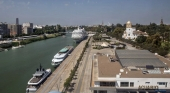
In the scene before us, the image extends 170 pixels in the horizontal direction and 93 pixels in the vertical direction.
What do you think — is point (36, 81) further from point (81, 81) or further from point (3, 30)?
point (3, 30)

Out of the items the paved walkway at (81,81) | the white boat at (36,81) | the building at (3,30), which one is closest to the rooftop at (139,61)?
the paved walkway at (81,81)

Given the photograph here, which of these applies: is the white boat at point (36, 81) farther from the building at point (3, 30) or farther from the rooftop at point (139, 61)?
the building at point (3, 30)

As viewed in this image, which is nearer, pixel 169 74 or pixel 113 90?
pixel 113 90

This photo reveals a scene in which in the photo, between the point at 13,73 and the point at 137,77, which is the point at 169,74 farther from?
the point at 13,73

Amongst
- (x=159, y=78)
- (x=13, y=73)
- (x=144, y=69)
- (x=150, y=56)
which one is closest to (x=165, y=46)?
(x=150, y=56)

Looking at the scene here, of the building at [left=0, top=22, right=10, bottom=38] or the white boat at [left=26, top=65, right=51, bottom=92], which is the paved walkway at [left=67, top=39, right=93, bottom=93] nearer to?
the white boat at [left=26, top=65, right=51, bottom=92]

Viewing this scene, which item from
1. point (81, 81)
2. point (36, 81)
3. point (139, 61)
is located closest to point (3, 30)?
point (36, 81)

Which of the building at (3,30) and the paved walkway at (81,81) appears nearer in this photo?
the paved walkway at (81,81)

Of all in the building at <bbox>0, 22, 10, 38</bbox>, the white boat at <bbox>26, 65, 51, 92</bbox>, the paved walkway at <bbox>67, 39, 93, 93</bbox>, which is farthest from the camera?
the building at <bbox>0, 22, 10, 38</bbox>

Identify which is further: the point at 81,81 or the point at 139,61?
the point at 81,81

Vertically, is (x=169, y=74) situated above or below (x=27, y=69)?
above

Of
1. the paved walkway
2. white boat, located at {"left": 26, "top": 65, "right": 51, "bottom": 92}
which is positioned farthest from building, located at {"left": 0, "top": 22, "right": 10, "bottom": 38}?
white boat, located at {"left": 26, "top": 65, "right": 51, "bottom": 92}
